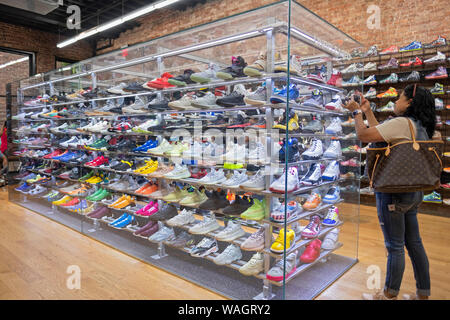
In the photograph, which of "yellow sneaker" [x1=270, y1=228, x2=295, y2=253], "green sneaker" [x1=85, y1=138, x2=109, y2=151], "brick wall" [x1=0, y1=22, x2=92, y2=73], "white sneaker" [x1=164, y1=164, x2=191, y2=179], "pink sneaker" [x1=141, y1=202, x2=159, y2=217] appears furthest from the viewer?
"brick wall" [x1=0, y1=22, x2=92, y2=73]

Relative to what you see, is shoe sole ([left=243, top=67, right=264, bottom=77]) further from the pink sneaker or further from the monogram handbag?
the pink sneaker

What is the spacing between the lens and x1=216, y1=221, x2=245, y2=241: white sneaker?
8.27ft

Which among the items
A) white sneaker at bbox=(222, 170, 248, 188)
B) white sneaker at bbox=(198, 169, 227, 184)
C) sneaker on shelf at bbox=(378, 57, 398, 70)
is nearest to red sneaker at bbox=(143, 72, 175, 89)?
white sneaker at bbox=(198, 169, 227, 184)

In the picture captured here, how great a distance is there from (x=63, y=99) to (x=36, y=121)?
4.34 feet

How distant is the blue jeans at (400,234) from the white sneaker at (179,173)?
163 cm

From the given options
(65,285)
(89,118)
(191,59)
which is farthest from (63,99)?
(65,285)

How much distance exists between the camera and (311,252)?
247 cm

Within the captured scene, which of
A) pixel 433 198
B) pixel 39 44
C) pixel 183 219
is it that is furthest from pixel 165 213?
pixel 39 44

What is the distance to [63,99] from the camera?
442 centimetres

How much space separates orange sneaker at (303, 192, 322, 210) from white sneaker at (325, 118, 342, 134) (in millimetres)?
591

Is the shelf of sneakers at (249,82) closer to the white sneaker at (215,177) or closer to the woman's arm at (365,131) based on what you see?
the woman's arm at (365,131)

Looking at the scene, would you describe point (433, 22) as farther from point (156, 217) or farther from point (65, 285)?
point (65, 285)

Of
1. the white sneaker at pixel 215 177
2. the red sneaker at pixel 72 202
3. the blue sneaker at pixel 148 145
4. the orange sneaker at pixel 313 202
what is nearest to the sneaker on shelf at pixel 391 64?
the orange sneaker at pixel 313 202
